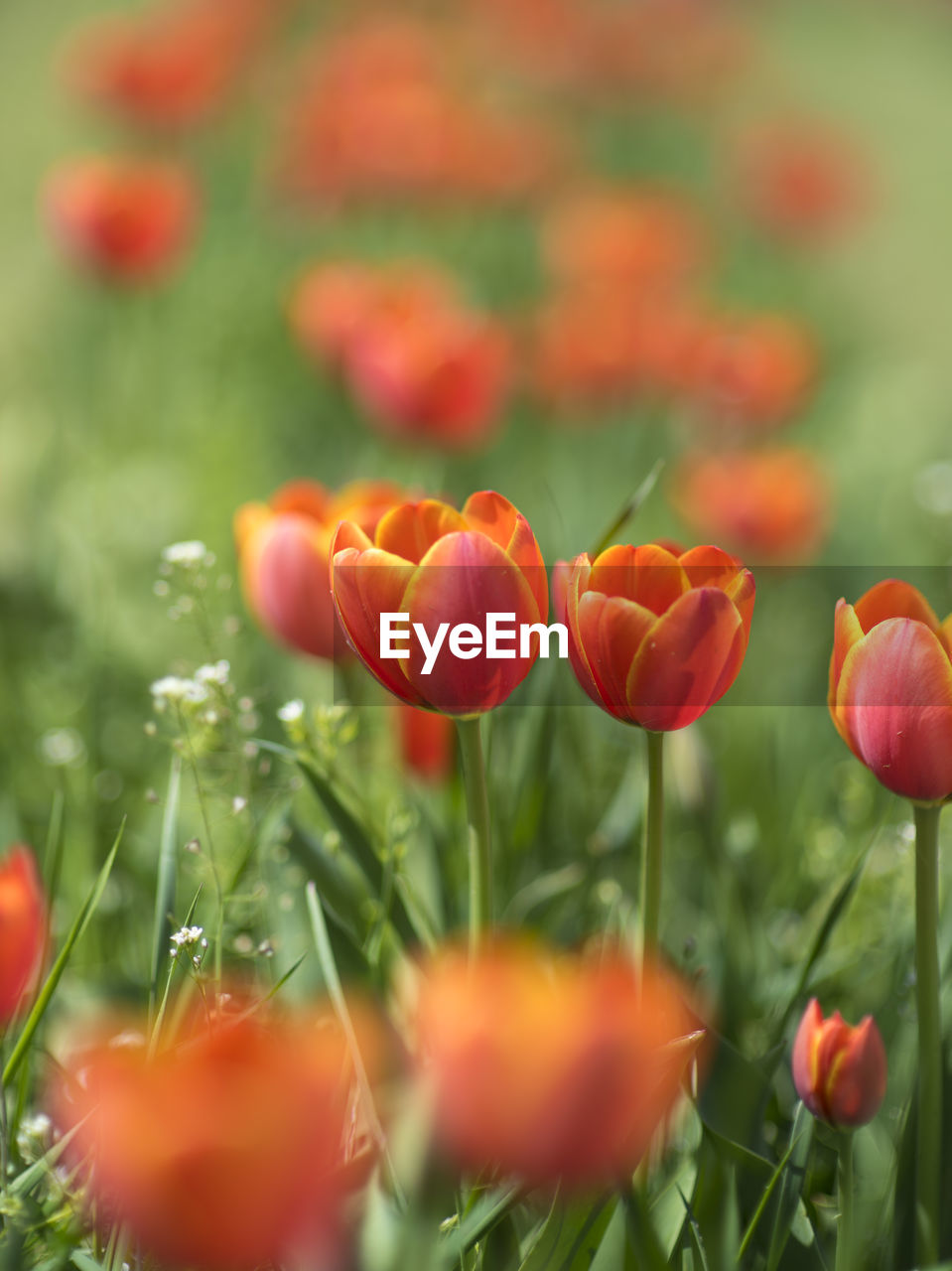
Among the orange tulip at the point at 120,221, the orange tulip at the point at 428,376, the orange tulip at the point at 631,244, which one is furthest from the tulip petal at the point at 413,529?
the orange tulip at the point at 631,244

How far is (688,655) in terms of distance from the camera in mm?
447

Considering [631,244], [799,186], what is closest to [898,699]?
[631,244]

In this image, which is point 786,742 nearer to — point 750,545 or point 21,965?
point 750,545

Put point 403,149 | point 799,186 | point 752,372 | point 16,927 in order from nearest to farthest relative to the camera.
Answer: point 16,927
point 752,372
point 403,149
point 799,186

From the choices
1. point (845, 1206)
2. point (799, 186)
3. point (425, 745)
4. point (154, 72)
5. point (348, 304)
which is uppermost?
point (154, 72)

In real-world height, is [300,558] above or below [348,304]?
below

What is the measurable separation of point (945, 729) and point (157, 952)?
0.36 m

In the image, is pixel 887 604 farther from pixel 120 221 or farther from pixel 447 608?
pixel 120 221

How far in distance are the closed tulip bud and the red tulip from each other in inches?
3.9

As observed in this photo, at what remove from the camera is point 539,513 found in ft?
4.54

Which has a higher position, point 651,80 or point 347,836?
point 651,80

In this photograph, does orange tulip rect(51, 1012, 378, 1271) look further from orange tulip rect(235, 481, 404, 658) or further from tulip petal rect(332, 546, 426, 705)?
orange tulip rect(235, 481, 404, 658)

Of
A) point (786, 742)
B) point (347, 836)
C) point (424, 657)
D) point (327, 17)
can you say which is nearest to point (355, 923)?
point (347, 836)

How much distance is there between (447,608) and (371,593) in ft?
0.10
